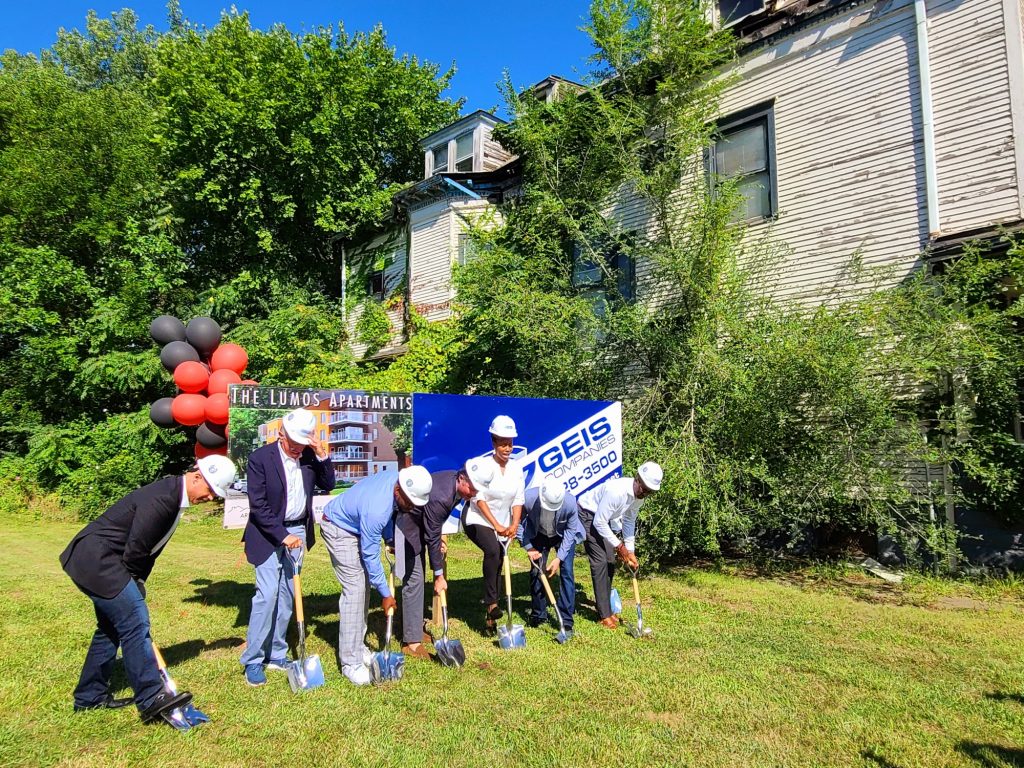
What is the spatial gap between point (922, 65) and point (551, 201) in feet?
19.9

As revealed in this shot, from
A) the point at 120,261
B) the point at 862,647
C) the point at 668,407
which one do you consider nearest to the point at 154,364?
the point at 120,261

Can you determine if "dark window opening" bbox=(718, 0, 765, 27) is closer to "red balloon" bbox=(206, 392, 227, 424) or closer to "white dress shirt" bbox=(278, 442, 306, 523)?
"red balloon" bbox=(206, 392, 227, 424)

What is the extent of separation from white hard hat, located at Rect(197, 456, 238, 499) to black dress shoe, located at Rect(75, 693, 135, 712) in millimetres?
1664

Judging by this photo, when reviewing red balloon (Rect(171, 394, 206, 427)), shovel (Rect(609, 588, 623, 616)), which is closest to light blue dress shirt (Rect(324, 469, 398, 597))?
shovel (Rect(609, 588, 623, 616))

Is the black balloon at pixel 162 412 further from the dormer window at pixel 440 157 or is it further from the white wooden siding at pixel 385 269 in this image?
the dormer window at pixel 440 157

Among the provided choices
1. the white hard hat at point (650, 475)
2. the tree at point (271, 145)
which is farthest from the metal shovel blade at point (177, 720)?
the tree at point (271, 145)

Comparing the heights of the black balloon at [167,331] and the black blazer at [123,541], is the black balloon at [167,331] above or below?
above

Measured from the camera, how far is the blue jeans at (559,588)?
6.55m

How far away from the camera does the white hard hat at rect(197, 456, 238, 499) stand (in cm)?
471

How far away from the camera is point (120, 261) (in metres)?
19.8

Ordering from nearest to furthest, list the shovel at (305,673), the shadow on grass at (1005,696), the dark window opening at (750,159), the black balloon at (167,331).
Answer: the shadow on grass at (1005,696) < the shovel at (305,673) < the dark window opening at (750,159) < the black balloon at (167,331)

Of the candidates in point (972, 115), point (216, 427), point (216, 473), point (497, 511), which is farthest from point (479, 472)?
point (972, 115)

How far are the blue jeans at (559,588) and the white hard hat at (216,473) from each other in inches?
126

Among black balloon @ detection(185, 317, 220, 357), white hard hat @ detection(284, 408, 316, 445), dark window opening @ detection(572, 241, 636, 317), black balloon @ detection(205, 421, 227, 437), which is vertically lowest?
black balloon @ detection(205, 421, 227, 437)
